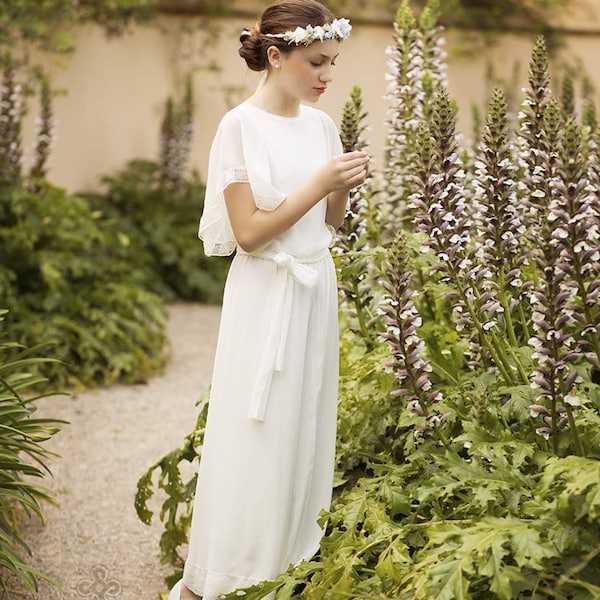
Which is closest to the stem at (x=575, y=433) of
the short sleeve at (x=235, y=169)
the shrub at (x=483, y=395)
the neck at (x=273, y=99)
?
the shrub at (x=483, y=395)

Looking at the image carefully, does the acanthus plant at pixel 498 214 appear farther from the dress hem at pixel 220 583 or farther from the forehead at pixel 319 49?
the dress hem at pixel 220 583

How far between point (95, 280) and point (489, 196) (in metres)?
4.54

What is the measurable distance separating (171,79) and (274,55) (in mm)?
7406

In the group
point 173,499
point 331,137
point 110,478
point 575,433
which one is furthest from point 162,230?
point 575,433

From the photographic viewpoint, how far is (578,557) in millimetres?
2518

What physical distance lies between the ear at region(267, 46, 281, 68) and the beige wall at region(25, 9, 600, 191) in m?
6.36

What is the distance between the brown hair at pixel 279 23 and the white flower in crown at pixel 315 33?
0.07 feet

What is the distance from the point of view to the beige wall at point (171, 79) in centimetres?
934

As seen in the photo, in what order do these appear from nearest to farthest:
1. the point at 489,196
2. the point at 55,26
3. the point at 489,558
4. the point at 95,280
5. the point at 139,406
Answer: the point at 489,558 < the point at 489,196 < the point at 139,406 < the point at 95,280 < the point at 55,26

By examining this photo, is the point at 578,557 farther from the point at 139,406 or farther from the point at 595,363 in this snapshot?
the point at 139,406

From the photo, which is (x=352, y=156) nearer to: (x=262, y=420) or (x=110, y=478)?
(x=262, y=420)

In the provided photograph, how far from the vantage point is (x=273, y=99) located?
3002 millimetres

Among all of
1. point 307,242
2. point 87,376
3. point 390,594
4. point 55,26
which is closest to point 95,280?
point 87,376

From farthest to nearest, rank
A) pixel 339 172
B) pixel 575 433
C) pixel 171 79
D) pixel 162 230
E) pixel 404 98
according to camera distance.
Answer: pixel 171 79 → pixel 162 230 → pixel 404 98 → pixel 339 172 → pixel 575 433
